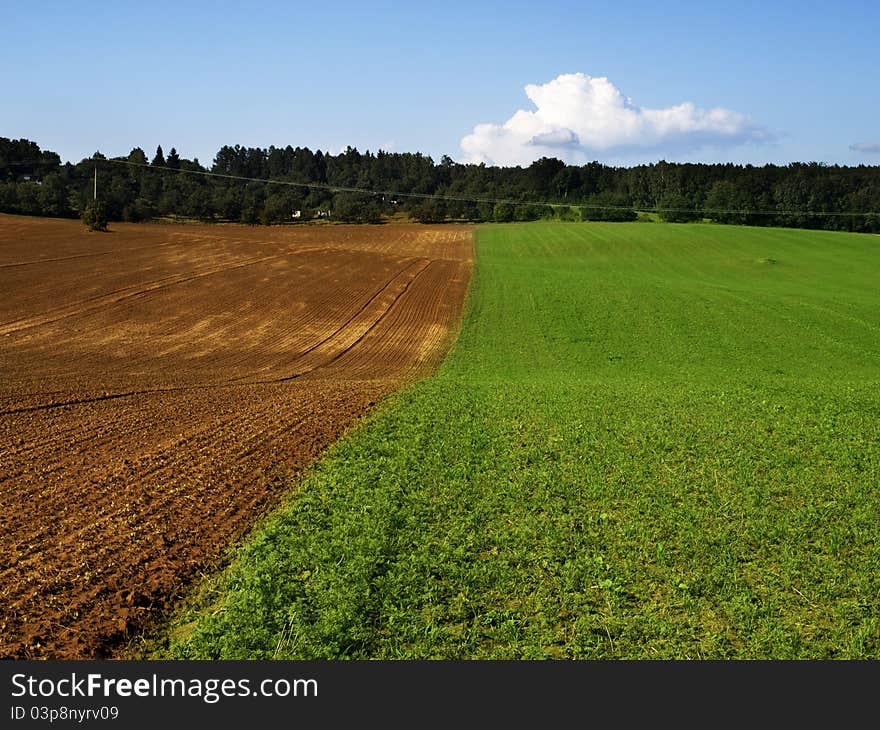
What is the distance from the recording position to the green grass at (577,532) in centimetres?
812

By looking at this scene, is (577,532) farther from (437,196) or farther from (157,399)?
(437,196)

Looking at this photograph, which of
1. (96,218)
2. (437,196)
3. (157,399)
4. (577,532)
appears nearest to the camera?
(577,532)

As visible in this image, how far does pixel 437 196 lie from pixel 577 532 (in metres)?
134

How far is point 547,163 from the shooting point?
19538cm

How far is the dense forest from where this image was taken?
364 feet

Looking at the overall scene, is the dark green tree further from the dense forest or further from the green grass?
the green grass

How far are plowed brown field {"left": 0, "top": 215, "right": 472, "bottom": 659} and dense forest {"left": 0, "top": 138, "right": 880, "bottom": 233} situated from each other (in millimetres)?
52547

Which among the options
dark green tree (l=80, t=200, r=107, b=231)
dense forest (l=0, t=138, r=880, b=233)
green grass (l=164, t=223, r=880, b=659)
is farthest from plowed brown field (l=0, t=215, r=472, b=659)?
dense forest (l=0, t=138, r=880, b=233)

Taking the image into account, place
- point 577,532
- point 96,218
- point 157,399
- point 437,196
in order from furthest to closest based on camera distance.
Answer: point 437,196, point 96,218, point 157,399, point 577,532

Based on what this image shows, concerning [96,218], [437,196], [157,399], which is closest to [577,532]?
[157,399]

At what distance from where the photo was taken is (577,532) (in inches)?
427

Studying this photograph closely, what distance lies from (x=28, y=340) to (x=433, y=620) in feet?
98.0

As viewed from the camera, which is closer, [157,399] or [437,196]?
[157,399]

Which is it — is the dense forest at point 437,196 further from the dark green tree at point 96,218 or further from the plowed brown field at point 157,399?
the plowed brown field at point 157,399
